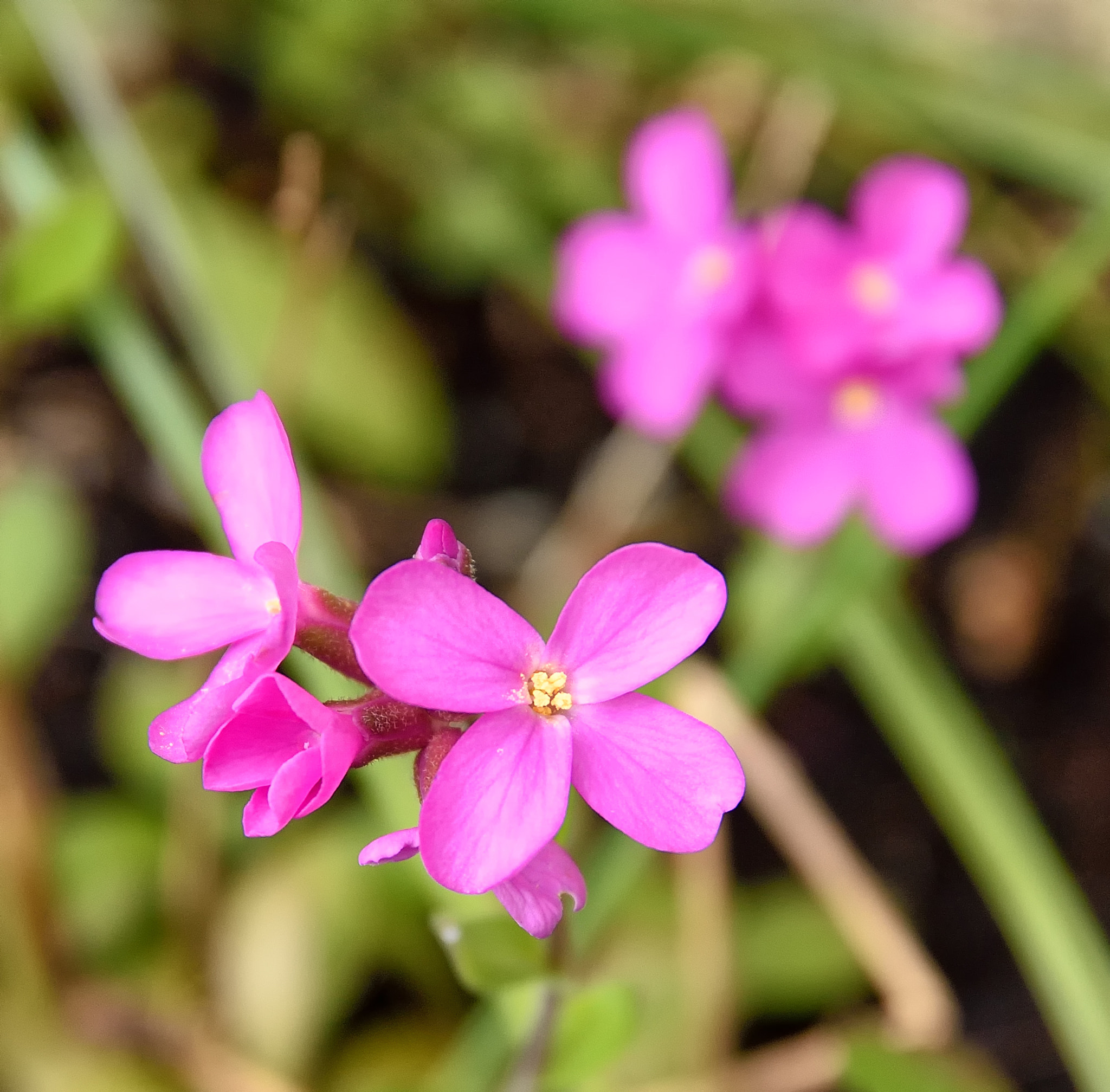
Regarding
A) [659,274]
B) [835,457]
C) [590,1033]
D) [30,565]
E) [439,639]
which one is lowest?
[30,565]

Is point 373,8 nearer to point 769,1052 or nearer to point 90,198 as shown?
point 90,198

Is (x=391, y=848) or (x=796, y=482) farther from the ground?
(x=391, y=848)

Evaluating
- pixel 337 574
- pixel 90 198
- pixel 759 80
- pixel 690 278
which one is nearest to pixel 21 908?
pixel 337 574

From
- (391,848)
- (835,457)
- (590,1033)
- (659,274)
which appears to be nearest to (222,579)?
(391,848)

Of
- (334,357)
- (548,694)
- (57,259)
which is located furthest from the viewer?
(334,357)

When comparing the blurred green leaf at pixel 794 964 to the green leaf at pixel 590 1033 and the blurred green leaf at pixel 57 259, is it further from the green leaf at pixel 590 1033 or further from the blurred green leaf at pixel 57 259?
the blurred green leaf at pixel 57 259

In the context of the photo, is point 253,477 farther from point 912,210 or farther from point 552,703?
point 912,210

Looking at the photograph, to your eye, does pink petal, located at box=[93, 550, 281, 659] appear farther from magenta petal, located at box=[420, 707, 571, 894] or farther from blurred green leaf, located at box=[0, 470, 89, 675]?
blurred green leaf, located at box=[0, 470, 89, 675]

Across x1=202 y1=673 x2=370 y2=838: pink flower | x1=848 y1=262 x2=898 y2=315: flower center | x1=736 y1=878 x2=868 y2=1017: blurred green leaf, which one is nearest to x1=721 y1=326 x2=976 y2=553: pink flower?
x1=848 y1=262 x2=898 y2=315: flower center
